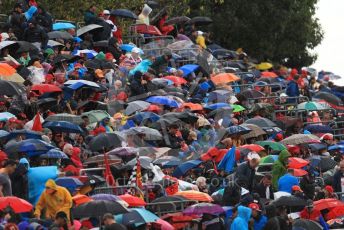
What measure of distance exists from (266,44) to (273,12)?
52.5 inches

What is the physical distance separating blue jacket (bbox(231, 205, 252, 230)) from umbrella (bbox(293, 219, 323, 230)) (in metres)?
1.13

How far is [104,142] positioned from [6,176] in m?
5.70

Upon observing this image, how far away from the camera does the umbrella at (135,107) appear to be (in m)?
43.9

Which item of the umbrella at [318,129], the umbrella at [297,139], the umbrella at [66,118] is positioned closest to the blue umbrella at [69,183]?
the umbrella at [66,118]

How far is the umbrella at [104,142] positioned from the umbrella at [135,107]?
461 centimetres

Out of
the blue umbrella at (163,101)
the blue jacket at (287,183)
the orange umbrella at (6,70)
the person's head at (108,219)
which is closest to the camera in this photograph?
the person's head at (108,219)

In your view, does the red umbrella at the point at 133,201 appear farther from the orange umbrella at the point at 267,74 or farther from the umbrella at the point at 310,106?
the orange umbrella at the point at 267,74

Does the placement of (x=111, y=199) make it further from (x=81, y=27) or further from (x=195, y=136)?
(x=81, y=27)

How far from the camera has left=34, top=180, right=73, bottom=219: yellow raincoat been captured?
110ft

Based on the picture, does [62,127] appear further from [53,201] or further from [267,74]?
[267,74]

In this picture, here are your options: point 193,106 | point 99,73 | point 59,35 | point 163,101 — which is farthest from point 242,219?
point 59,35

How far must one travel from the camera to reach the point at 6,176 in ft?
110

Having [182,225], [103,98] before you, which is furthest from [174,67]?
[182,225]

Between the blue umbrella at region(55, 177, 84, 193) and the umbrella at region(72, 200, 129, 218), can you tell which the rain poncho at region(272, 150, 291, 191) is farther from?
the umbrella at region(72, 200, 129, 218)
